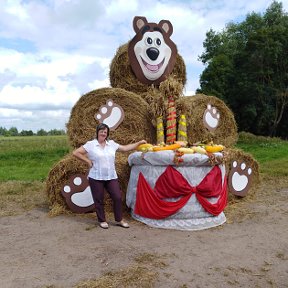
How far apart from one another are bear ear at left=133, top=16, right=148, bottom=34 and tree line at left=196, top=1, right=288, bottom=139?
1736 centimetres

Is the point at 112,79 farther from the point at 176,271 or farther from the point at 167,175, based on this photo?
the point at 176,271

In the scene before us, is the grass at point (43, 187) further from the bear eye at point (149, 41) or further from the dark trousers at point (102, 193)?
the bear eye at point (149, 41)

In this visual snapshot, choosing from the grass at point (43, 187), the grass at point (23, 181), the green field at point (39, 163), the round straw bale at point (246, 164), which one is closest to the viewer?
the grass at point (43, 187)

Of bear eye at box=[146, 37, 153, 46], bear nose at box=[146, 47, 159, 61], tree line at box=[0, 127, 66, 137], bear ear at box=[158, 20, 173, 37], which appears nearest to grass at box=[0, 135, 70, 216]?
bear nose at box=[146, 47, 159, 61]

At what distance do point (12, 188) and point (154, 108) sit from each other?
3.89 m

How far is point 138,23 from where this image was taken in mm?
6301

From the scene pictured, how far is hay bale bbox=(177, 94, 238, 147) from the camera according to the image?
5.94 m

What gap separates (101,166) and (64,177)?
1058 mm

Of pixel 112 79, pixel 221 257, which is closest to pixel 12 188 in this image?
pixel 112 79

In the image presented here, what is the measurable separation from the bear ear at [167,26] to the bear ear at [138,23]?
313mm

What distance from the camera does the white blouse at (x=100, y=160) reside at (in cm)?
461

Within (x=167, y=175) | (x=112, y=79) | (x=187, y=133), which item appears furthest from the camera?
(x=112, y=79)

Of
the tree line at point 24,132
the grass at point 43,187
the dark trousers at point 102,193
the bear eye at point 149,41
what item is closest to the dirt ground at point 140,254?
the grass at point 43,187

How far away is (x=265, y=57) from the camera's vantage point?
909 inches
